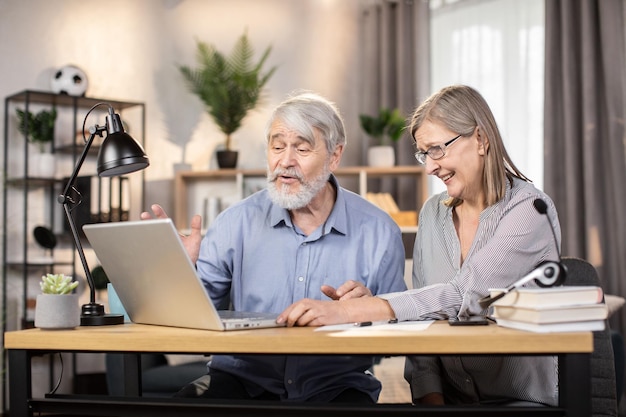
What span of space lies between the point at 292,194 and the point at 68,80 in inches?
136

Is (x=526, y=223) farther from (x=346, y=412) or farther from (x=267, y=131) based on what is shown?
(x=267, y=131)

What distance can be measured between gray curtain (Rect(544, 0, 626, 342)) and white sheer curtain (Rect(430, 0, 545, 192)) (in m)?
0.21

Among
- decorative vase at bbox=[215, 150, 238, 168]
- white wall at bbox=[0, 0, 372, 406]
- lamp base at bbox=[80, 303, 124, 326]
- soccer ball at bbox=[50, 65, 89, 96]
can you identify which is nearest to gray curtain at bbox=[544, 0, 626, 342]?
white wall at bbox=[0, 0, 372, 406]

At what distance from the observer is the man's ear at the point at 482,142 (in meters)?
2.15

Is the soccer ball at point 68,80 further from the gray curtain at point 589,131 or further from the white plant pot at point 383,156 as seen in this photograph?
the gray curtain at point 589,131

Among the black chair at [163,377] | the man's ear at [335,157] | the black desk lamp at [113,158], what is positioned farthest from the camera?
the black chair at [163,377]

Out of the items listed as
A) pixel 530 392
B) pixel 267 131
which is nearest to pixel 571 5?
pixel 267 131

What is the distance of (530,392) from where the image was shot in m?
1.93

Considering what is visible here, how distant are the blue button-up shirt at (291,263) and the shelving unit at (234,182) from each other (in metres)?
3.24

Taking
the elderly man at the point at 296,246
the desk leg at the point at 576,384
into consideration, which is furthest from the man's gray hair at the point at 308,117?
the desk leg at the point at 576,384

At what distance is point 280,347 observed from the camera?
1.53m

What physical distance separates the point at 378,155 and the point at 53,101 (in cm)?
225

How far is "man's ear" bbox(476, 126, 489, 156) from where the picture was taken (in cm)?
215

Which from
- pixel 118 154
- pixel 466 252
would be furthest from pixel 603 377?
pixel 118 154
